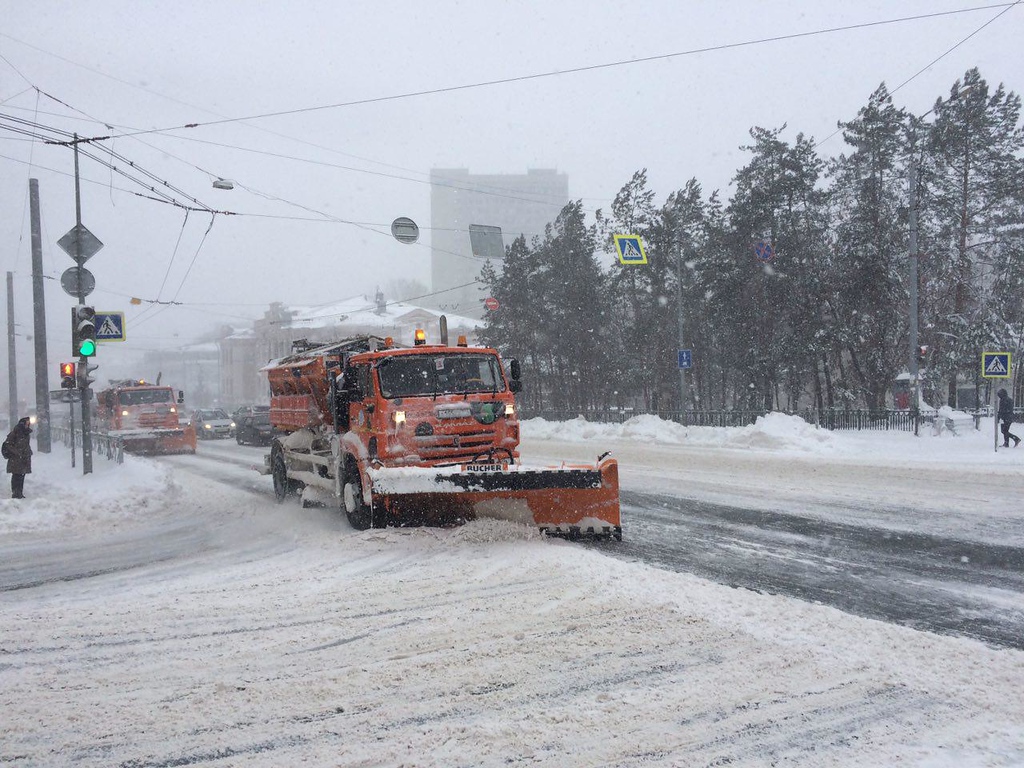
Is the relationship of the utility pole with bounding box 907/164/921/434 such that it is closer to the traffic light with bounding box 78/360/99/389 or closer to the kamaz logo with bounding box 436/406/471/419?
the kamaz logo with bounding box 436/406/471/419

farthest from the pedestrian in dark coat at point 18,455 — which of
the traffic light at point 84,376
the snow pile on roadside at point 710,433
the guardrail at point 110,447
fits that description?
the snow pile on roadside at point 710,433

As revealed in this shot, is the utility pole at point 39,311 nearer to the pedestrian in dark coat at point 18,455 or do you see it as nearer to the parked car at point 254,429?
the pedestrian in dark coat at point 18,455

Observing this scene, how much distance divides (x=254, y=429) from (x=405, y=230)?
14596mm

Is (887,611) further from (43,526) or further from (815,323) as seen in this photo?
(815,323)

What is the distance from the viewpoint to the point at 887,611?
5848 millimetres

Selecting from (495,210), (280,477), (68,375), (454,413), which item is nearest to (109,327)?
(68,375)

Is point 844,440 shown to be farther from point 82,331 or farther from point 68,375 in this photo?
point 68,375

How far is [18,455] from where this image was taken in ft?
45.8

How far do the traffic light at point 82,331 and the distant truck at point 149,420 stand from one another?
1325 cm

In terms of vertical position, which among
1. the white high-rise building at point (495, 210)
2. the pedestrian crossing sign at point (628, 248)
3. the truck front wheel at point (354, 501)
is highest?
the white high-rise building at point (495, 210)

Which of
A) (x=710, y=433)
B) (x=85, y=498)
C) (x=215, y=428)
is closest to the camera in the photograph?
(x=85, y=498)

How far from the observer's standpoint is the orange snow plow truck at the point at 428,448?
9.00 meters

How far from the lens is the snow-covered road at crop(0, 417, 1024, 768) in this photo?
12.5ft

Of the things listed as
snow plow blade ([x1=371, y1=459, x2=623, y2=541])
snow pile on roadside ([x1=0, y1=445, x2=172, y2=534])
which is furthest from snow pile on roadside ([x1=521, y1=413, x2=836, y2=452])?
snow pile on roadside ([x1=0, y1=445, x2=172, y2=534])
